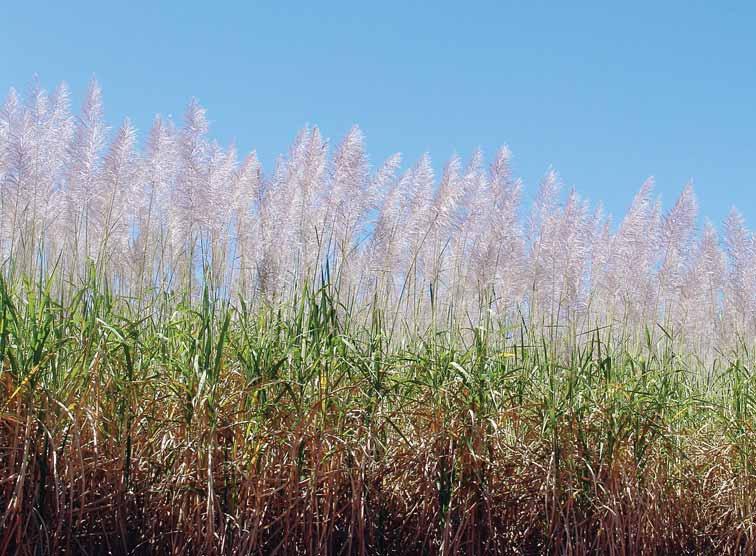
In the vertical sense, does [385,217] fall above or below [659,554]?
above

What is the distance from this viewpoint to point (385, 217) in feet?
13.5

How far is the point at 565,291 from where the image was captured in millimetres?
4203

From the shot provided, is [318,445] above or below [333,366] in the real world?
below

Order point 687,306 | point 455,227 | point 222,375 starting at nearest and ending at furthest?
point 222,375
point 455,227
point 687,306

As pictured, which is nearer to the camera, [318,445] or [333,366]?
[318,445]

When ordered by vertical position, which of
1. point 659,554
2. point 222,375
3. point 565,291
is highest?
point 565,291

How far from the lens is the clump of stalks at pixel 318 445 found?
2762 mm

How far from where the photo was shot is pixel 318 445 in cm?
288

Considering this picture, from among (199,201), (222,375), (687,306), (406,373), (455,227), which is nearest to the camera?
(222,375)

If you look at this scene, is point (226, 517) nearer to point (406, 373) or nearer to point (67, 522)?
point (67, 522)

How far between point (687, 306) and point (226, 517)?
3.25 m

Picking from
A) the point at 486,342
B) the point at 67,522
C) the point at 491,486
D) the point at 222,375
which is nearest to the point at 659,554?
the point at 491,486

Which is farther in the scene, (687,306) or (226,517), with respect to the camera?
(687,306)

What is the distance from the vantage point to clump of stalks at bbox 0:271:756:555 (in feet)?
9.06
